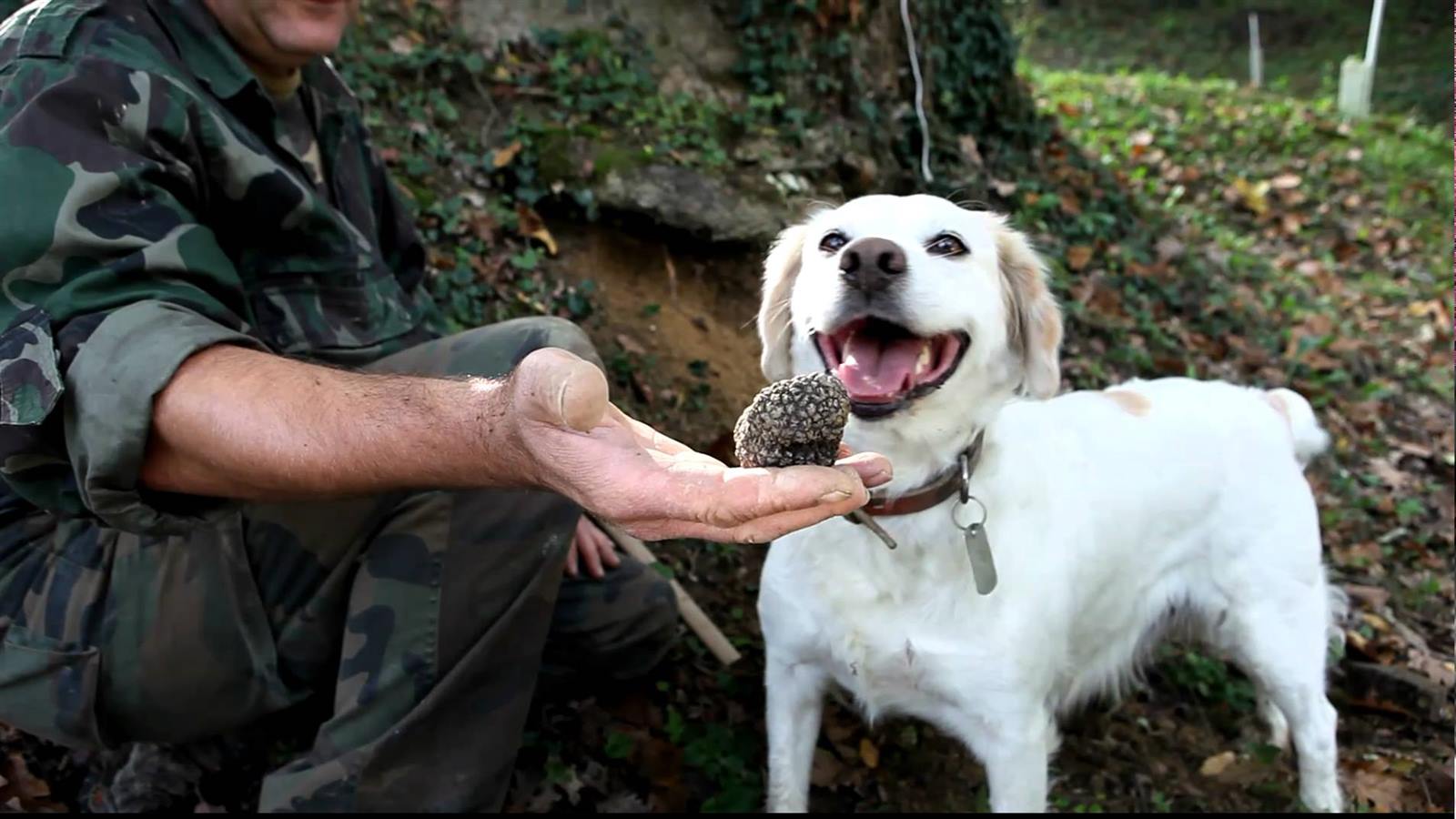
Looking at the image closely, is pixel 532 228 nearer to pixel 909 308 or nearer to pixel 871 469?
pixel 909 308

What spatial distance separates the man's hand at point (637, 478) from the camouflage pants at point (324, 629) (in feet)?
2.69

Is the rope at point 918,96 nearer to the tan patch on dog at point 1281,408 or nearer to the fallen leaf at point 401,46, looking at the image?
the fallen leaf at point 401,46

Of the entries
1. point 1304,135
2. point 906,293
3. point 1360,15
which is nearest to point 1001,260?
point 906,293

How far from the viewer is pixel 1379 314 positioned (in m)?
7.07

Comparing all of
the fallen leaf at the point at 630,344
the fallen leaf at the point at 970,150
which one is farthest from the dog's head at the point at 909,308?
the fallen leaf at the point at 970,150

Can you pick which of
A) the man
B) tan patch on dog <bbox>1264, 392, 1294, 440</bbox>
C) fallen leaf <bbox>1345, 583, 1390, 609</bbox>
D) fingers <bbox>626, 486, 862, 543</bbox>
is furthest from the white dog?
fallen leaf <bbox>1345, 583, 1390, 609</bbox>

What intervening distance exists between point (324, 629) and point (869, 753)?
1.65 metres

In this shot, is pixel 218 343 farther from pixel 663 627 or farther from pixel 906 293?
pixel 663 627

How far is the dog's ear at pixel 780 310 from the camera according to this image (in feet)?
8.66

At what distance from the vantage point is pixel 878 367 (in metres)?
2.33

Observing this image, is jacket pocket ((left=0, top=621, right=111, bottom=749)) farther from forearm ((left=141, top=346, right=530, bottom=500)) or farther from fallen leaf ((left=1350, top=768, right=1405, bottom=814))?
fallen leaf ((left=1350, top=768, right=1405, bottom=814))

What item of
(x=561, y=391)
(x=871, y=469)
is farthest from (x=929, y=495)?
(x=561, y=391)

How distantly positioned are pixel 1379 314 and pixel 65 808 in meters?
7.38

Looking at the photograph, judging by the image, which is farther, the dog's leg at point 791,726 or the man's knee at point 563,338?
the dog's leg at point 791,726
